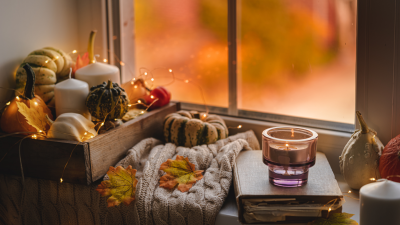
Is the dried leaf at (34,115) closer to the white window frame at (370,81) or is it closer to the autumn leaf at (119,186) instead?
the autumn leaf at (119,186)

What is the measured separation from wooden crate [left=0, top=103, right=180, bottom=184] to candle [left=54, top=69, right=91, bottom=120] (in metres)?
0.13

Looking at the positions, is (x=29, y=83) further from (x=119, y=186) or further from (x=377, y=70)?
(x=377, y=70)

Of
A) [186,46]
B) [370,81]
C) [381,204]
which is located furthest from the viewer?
[186,46]

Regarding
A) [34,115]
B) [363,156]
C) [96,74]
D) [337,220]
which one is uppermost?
[96,74]

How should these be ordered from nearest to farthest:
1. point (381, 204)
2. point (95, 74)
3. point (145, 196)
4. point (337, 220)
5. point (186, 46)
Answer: point (381, 204), point (337, 220), point (145, 196), point (95, 74), point (186, 46)

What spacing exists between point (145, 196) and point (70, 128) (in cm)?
30

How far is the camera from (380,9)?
40.6 inches

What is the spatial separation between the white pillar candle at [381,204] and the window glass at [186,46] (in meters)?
0.75

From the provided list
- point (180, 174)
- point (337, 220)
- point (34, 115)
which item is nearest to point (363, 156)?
point (337, 220)

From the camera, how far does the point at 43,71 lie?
122 centimetres

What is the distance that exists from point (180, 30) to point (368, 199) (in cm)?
97

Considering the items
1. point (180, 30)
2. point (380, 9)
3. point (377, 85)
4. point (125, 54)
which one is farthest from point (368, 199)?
point (125, 54)

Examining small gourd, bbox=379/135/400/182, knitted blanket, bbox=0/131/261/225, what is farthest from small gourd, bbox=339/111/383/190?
knitted blanket, bbox=0/131/261/225

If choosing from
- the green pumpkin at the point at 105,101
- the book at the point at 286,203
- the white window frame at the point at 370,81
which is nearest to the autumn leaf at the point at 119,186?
the green pumpkin at the point at 105,101
